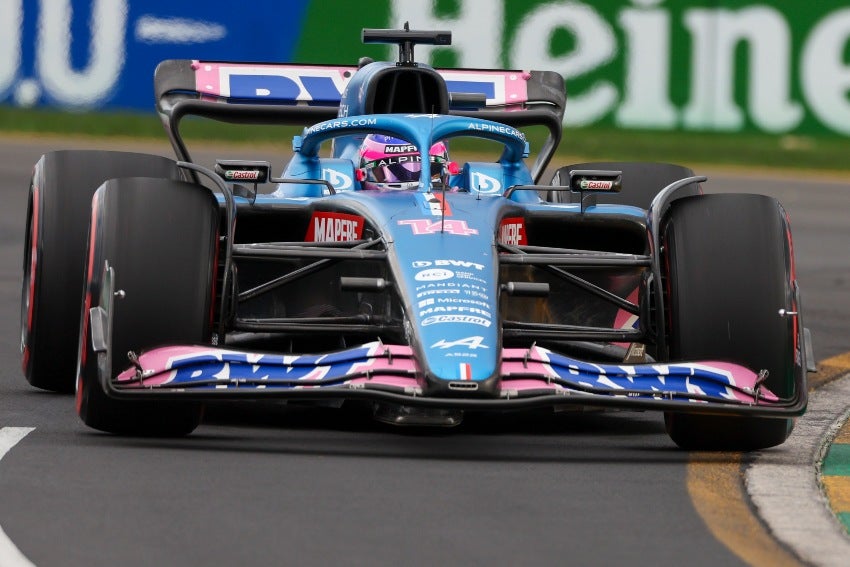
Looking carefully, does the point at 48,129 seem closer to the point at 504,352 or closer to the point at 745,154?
the point at 745,154

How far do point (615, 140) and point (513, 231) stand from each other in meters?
14.7

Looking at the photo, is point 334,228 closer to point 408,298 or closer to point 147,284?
point 408,298

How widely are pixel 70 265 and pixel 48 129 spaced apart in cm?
1393

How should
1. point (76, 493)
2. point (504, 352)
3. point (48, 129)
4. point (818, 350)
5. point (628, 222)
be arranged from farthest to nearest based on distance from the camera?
point (48, 129) < point (818, 350) < point (628, 222) < point (504, 352) < point (76, 493)

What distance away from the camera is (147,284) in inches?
290

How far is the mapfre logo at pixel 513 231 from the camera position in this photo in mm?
8266

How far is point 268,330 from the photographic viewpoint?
7.74m

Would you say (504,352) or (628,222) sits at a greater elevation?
Answer: (628,222)

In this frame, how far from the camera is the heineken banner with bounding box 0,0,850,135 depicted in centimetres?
2194

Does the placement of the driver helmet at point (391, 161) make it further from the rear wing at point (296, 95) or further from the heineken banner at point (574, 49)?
the heineken banner at point (574, 49)

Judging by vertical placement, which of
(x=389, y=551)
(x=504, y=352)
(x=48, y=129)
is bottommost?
(x=389, y=551)

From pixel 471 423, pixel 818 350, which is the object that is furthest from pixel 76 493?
pixel 818 350

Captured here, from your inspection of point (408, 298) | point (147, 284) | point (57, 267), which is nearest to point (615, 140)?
point (57, 267)

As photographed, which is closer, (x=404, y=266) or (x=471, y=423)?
(x=404, y=266)
